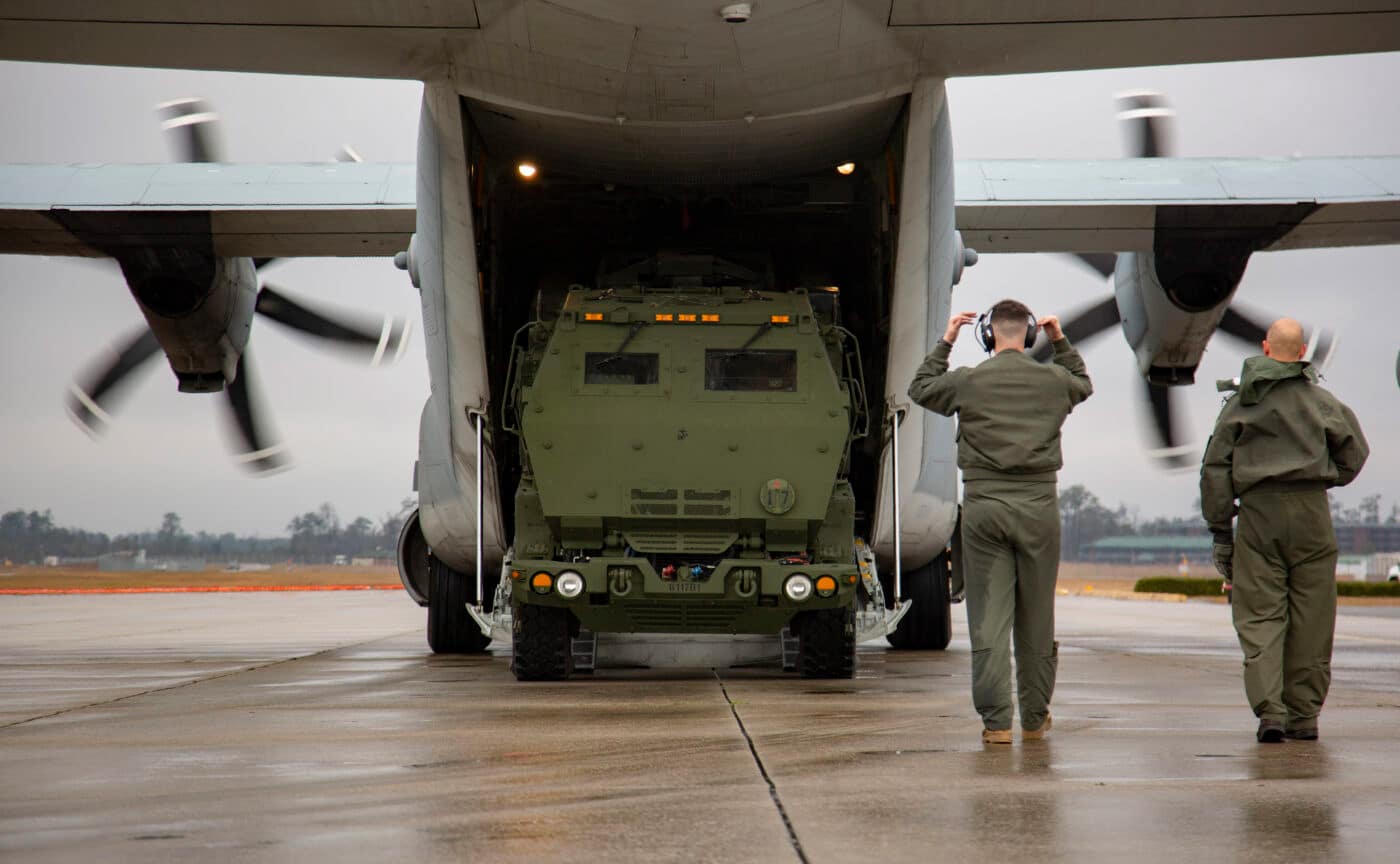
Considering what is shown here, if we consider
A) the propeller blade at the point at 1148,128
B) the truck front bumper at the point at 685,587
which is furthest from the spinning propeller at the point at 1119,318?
the truck front bumper at the point at 685,587

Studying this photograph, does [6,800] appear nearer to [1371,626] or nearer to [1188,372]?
[1188,372]

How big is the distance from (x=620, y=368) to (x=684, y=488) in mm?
956

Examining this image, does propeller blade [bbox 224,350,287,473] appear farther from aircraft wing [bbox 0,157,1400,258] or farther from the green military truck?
the green military truck

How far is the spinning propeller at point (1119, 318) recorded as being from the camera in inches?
565

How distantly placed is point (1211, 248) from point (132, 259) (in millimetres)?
9270

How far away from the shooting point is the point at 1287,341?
6027mm

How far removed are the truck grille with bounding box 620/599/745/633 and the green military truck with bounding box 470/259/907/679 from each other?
12 millimetres

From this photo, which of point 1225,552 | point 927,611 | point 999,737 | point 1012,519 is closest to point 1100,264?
point 927,611

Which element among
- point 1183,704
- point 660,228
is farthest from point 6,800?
point 660,228

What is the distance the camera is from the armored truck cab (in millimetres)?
8703

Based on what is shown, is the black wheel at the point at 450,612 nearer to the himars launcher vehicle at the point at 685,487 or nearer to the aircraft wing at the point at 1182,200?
the himars launcher vehicle at the point at 685,487

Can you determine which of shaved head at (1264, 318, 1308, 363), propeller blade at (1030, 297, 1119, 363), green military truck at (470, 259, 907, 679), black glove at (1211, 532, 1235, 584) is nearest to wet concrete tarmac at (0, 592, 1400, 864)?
green military truck at (470, 259, 907, 679)

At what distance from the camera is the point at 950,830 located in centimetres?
372

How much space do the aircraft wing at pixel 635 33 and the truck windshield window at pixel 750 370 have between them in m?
1.84
